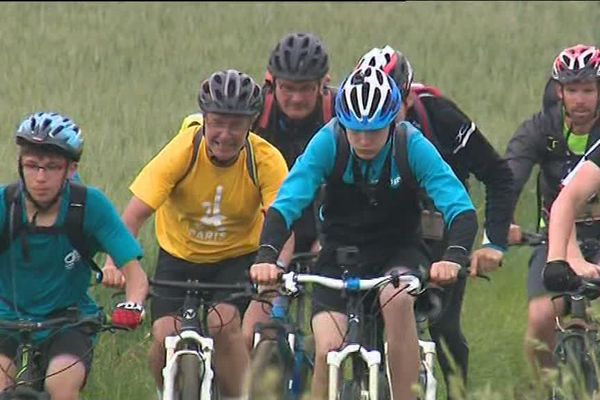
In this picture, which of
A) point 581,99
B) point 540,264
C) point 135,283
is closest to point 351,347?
point 135,283

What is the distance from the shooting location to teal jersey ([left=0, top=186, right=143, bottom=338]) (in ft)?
30.7

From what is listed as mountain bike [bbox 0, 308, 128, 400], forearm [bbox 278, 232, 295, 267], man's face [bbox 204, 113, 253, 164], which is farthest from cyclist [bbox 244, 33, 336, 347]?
mountain bike [bbox 0, 308, 128, 400]

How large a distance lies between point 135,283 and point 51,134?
0.84m

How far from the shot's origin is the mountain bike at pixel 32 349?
884 cm

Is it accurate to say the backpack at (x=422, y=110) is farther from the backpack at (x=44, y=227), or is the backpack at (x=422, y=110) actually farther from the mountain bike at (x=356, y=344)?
the backpack at (x=44, y=227)

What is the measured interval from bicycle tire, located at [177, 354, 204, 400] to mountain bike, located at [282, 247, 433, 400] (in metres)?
0.75

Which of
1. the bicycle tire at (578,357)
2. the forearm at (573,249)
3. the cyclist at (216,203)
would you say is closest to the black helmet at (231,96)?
the cyclist at (216,203)

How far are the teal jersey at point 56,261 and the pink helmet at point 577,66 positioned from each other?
2.93 metres

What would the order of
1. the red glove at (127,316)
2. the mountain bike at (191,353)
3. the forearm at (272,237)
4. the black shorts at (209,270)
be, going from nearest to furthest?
the red glove at (127,316)
the forearm at (272,237)
the mountain bike at (191,353)
the black shorts at (209,270)

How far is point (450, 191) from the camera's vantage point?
9500 millimetres

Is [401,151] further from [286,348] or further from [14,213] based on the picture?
[14,213]

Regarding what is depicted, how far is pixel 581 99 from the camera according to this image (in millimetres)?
11031

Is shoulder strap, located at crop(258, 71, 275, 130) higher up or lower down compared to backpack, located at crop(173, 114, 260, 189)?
higher up

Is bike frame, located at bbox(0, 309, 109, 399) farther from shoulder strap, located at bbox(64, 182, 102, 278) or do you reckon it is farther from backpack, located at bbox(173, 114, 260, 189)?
backpack, located at bbox(173, 114, 260, 189)
